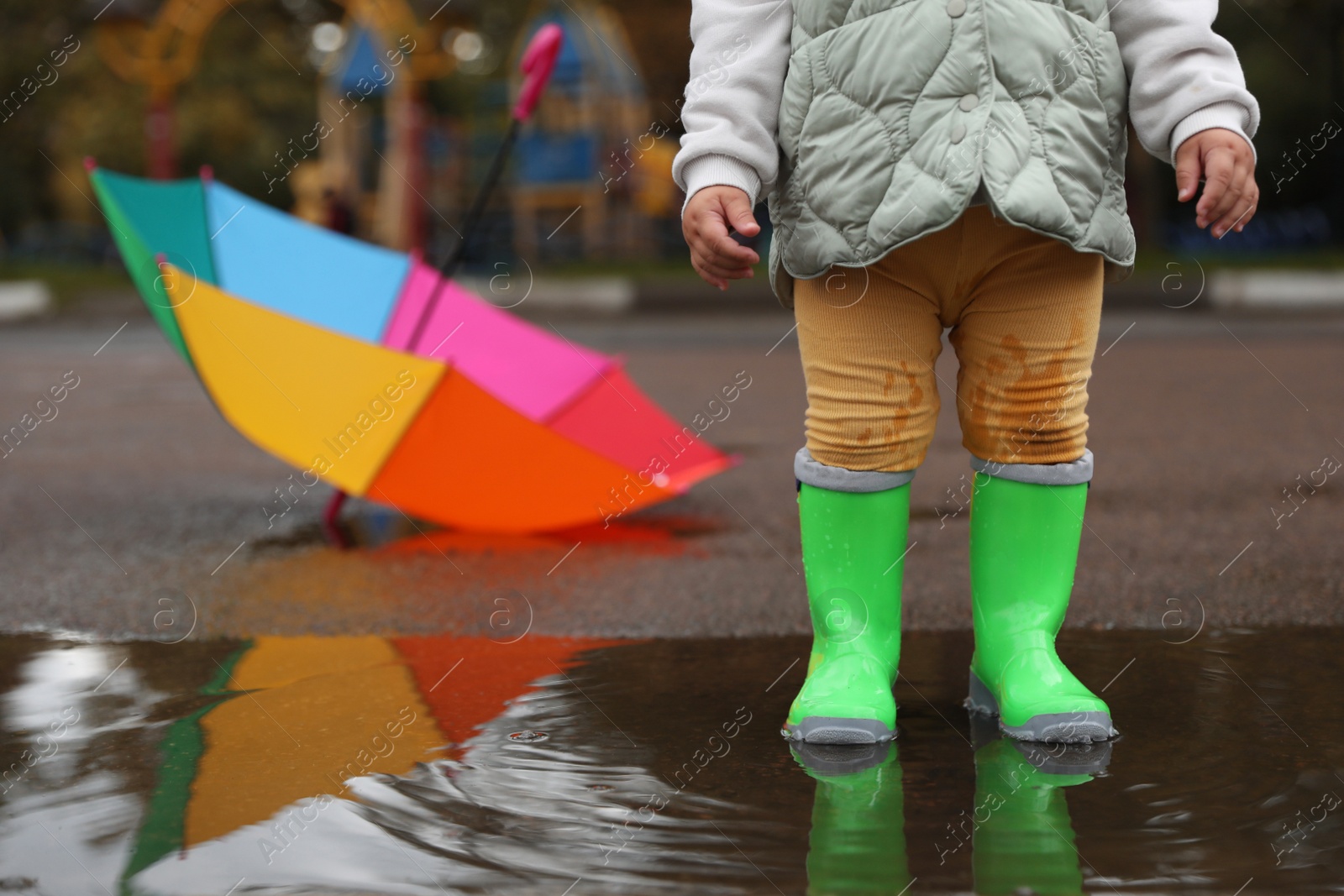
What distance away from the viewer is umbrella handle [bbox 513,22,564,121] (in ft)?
13.7

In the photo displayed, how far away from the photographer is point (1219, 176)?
212cm

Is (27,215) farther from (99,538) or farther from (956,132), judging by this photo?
(956,132)

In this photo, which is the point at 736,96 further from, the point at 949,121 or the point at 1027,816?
the point at 1027,816

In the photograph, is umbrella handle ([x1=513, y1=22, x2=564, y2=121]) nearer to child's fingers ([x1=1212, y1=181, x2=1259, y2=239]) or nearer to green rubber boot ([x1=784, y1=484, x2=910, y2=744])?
green rubber boot ([x1=784, y1=484, x2=910, y2=744])

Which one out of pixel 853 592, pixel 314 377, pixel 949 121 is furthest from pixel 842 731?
pixel 314 377

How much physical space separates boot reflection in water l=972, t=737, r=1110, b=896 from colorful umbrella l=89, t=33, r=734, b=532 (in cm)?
195

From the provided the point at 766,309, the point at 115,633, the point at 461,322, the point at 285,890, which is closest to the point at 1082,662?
the point at 285,890

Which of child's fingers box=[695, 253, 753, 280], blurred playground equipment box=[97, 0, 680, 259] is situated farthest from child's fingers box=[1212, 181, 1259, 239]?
blurred playground equipment box=[97, 0, 680, 259]

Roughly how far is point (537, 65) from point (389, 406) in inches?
43.3

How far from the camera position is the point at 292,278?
183 inches

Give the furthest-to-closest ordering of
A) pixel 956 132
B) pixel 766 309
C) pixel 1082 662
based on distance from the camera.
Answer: pixel 766 309 < pixel 1082 662 < pixel 956 132

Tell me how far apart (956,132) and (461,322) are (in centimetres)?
279

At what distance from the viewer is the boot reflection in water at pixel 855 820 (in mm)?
1706

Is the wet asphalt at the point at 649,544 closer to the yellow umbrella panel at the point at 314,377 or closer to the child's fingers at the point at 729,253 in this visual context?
the yellow umbrella panel at the point at 314,377
